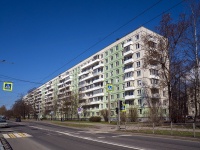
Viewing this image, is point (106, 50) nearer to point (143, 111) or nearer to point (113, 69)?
point (113, 69)

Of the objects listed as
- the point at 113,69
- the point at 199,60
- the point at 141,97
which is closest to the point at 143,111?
the point at 141,97

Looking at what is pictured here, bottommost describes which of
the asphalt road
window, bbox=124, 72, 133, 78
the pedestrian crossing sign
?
the asphalt road

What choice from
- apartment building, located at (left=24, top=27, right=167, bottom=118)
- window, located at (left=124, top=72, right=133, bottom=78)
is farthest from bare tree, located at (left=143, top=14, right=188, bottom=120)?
window, located at (left=124, top=72, right=133, bottom=78)

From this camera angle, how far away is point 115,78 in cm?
7119

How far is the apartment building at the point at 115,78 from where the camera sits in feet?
197

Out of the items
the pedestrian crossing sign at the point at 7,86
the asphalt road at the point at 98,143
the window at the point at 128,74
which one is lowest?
the asphalt road at the point at 98,143

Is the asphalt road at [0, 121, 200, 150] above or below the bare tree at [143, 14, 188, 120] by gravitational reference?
below

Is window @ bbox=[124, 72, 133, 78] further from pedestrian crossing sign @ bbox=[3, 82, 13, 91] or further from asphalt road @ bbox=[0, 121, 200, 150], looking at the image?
asphalt road @ bbox=[0, 121, 200, 150]

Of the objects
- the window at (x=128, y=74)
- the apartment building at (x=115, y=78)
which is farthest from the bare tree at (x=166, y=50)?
the window at (x=128, y=74)

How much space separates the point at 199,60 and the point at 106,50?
51629mm

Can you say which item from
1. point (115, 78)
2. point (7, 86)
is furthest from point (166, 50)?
point (115, 78)

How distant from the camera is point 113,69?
7256 cm

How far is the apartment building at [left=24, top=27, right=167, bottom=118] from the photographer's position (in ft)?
197

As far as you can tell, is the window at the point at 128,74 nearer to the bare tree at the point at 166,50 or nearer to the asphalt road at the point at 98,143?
the bare tree at the point at 166,50
